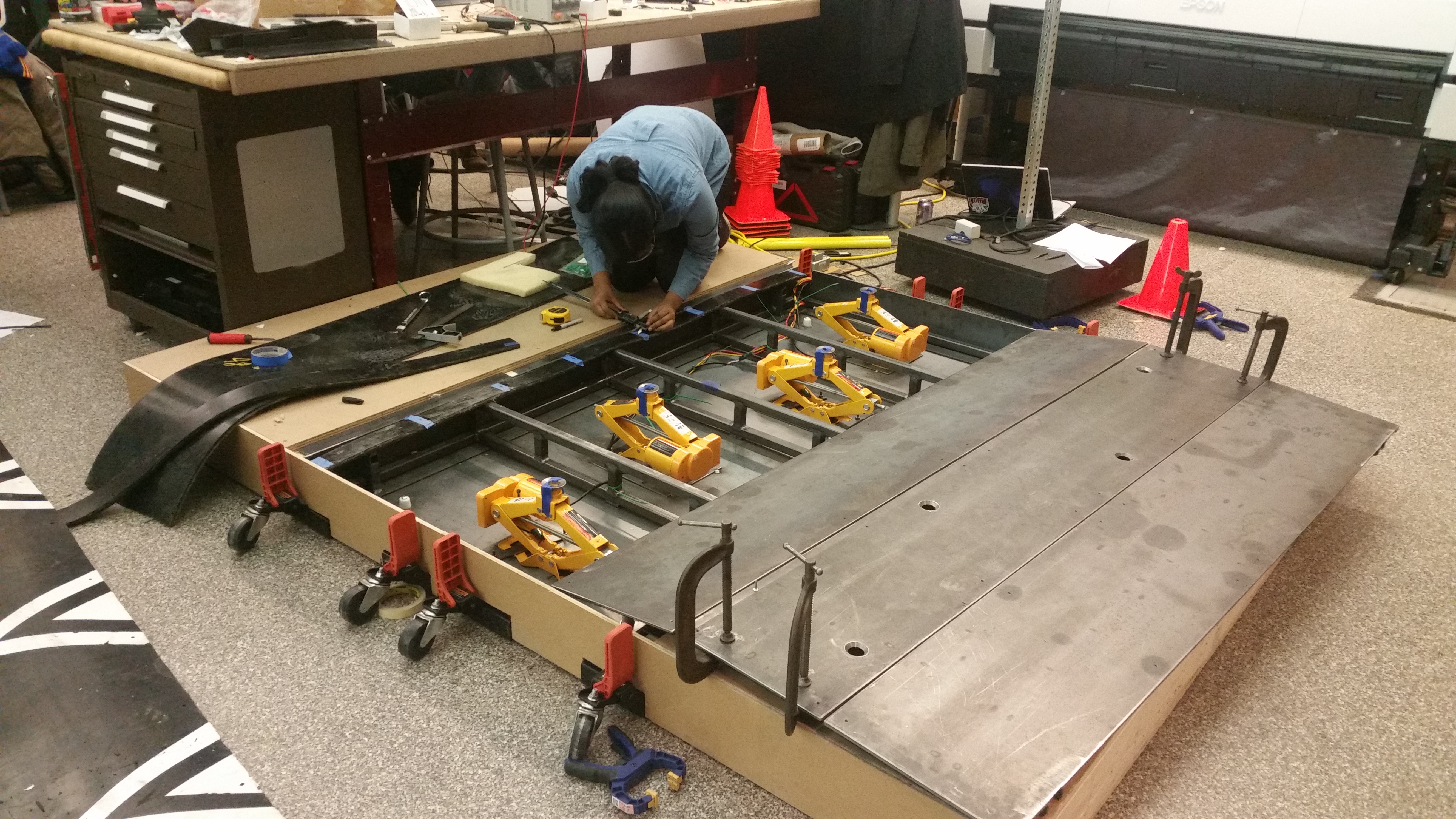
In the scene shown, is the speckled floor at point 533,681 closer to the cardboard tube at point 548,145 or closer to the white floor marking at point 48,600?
the white floor marking at point 48,600

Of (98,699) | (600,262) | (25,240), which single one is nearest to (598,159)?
(600,262)

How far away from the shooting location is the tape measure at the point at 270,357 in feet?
8.91

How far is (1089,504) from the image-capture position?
2.26 metres

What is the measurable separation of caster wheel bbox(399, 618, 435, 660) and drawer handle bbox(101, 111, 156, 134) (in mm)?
1679

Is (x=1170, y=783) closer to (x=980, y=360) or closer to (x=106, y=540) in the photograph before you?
(x=980, y=360)

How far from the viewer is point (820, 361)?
2.89 metres

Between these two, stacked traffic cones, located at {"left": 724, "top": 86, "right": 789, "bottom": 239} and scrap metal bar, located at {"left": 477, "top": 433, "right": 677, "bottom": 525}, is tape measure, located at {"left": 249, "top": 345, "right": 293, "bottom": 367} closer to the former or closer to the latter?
scrap metal bar, located at {"left": 477, "top": 433, "right": 677, "bottom": 525}

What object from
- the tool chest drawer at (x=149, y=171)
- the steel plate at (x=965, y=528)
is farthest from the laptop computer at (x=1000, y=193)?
the tool chest drawer at (x=149, y=171)

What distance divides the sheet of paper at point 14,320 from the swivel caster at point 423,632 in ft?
7.02

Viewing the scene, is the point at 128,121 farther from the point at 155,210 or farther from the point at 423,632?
the point at 423,632

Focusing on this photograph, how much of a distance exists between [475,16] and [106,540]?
6.31 ft

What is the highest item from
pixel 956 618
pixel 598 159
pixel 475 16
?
pixel 475 16

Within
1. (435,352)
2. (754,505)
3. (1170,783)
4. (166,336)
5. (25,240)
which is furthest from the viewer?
(25,240)

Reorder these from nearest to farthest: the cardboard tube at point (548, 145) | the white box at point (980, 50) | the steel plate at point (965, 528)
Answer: the steel plate at point (965, 528), the white box at point (980, 50), the cardboard tube at point (548, 145)
